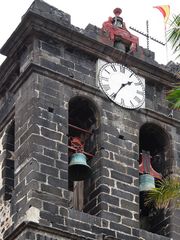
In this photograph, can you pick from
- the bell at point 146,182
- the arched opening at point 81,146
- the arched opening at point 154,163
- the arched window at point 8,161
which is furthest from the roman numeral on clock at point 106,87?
the arched window at point 8,161

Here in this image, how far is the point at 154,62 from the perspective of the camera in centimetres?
2867

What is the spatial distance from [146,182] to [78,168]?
1711 mm

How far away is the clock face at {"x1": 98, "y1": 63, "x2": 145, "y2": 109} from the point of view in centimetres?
2742

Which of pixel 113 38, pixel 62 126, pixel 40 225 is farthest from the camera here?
pixel 113 38

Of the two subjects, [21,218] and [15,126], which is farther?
[15,126]

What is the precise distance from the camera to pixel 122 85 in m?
A: 27.7

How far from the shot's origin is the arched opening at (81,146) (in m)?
26.3

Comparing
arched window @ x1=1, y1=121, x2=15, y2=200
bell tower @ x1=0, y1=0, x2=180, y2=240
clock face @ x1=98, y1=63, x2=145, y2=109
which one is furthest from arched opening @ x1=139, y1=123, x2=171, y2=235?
arched window @ x1=1, y1=121, x2=15, y2=200

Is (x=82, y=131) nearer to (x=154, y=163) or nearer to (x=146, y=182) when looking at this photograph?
(x=146, y=182)

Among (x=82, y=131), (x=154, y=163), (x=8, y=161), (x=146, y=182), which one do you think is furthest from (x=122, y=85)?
(x=8, y=161)

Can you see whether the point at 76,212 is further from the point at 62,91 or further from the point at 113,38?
the point at 113,38

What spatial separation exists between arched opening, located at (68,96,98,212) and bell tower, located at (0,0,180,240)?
0.03 m

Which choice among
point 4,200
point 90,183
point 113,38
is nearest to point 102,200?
point 90,183

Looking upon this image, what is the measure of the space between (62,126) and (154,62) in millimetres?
3666
